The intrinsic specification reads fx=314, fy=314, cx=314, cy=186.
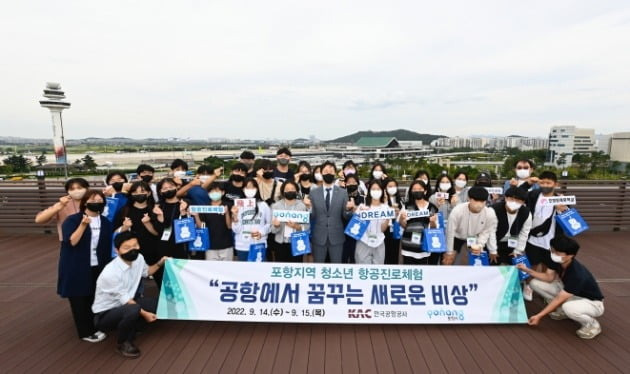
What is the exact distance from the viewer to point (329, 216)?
3953mm

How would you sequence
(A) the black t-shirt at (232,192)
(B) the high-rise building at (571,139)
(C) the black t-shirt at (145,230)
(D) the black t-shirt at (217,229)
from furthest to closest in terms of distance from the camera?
(B) the high-rise building at (571,139), (A) the black t-shirt at (232,192), (D) the black t-shirt at (217,229), (C) the black t-shirt at (145,230)

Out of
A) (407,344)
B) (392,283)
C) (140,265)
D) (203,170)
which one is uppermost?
(203,170)

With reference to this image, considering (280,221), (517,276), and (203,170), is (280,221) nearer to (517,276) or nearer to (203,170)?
(203,170)

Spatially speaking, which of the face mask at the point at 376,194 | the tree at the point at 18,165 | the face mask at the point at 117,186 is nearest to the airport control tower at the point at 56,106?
the tree at the point at 18,165

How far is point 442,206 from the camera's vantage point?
14.7ft

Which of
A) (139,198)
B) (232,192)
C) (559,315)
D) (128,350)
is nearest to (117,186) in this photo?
(139,198)

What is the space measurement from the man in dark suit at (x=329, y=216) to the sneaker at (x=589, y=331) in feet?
8.91

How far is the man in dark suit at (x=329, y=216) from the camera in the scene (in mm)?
3948

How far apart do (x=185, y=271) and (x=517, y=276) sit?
3700mm

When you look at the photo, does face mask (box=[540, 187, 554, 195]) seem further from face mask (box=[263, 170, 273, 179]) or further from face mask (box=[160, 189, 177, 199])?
face mask (box=[160, 189, 177, 199])

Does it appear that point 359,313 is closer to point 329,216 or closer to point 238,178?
point 329,216

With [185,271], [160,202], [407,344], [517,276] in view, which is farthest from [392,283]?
[160,202]

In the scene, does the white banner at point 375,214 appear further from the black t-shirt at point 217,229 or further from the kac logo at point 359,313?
the black t-shirt at point 217,229

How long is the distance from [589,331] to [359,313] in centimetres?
245
